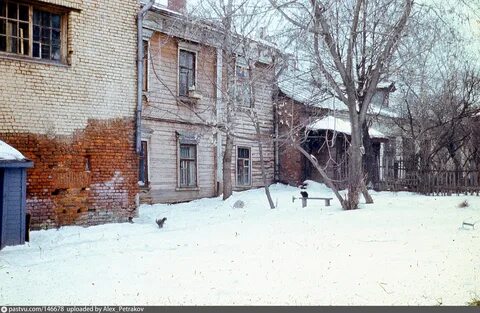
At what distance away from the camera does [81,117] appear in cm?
1164

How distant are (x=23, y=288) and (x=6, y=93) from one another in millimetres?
5596

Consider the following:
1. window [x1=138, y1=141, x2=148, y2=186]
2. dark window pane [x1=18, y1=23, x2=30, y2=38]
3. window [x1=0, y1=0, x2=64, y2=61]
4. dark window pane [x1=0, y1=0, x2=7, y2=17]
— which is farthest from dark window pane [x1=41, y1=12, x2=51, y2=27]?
window [x1=138, y1=141, x2=148, y2=186]

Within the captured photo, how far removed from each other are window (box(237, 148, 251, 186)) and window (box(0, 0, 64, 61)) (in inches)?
428

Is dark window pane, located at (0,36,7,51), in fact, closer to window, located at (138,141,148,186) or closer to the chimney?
window, located at (138,141,148,186)

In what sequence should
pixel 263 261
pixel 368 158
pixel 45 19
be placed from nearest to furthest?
pixel 263 261
pixel 45 19
pixel 368 158

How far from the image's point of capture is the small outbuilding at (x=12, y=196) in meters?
9.20

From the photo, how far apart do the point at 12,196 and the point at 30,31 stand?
Answer: 3858mm

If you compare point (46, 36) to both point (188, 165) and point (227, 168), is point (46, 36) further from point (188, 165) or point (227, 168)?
point (227, 168)

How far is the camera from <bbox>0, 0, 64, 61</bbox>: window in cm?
1068

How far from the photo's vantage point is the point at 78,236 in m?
10.5

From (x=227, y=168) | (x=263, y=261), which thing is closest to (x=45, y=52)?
(x=263, y=261)

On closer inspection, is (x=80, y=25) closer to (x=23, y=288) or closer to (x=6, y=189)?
(x=6, y=189)

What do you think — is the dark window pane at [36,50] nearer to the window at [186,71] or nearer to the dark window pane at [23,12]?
the dark window pane at [23,12]

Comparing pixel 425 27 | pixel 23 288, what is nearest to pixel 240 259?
pixel 23 288
